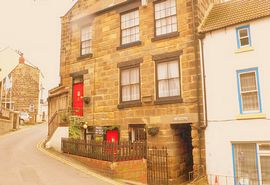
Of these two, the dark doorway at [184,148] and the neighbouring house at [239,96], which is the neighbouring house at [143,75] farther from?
the neighbouring house at [239,96]

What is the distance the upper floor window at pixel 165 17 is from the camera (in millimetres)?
14703

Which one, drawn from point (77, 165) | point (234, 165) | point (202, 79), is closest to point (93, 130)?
point (77, 165)

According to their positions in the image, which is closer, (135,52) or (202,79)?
(202,79)

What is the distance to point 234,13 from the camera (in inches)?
534

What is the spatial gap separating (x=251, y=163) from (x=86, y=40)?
12.4 meters

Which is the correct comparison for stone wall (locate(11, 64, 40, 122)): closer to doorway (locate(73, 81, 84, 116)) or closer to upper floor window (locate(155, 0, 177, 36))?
doorway (locate(73, 81, 84, 116))

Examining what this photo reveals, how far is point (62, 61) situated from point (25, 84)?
1122 inches

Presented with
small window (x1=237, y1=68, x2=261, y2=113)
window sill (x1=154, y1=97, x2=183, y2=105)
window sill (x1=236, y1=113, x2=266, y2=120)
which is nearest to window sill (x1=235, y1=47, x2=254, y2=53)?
small window (x1=237, y1=68, x2=261, y2=113)

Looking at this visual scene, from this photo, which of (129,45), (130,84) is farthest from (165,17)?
(130,84)

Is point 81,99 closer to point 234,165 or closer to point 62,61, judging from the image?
point 62,61

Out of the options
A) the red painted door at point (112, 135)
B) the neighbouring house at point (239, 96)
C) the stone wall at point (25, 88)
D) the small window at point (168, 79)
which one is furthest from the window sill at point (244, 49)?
the stone wall at point (25, 88)

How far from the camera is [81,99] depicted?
58.9ft

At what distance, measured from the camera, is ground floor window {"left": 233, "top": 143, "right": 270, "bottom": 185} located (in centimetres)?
1127

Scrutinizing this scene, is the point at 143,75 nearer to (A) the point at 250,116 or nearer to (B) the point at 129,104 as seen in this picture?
(B) the point at 129,104
